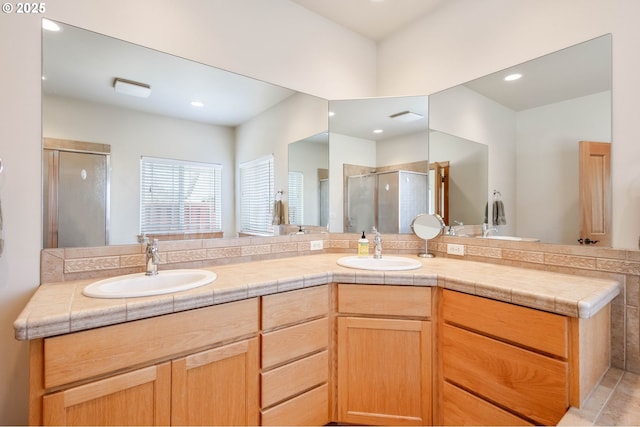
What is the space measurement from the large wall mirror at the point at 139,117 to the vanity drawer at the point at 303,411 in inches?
39.9

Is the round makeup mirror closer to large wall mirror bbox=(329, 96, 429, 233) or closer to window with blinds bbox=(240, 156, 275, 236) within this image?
large wall mirror bbox=(329, 96, 429, 233)

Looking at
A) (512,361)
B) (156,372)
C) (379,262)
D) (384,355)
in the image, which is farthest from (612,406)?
(156,372)

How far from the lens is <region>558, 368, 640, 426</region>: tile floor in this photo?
97 centimetres

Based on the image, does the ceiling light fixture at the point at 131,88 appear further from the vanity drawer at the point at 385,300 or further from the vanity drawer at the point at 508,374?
the vanity drawer at the point at 508,374

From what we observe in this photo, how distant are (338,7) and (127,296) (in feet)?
7.53

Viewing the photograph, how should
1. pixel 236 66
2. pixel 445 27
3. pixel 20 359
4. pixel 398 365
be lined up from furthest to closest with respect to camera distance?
pixel 445 27 → pixel 236 66 → pixel 398 365 → pixel 20 359

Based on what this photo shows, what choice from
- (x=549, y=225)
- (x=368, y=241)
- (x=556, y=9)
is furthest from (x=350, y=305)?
(x=556, y=9)

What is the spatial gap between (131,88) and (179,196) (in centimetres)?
62

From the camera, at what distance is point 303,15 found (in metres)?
2.17

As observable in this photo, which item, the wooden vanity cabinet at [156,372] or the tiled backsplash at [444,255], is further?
the tiled backsplash at [444,255]

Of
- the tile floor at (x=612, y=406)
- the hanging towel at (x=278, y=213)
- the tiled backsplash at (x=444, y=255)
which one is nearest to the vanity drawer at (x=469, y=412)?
the tile floor at (x=612, y=406)

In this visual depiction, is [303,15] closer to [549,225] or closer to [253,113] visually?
[253,113]

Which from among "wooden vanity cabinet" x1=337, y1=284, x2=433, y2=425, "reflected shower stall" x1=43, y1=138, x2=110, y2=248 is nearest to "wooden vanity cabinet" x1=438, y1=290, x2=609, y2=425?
"wooden vanity cabinet" x1=337, y1=284, x2=433, y2=425

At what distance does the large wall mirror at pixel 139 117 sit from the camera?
54.4 inches
